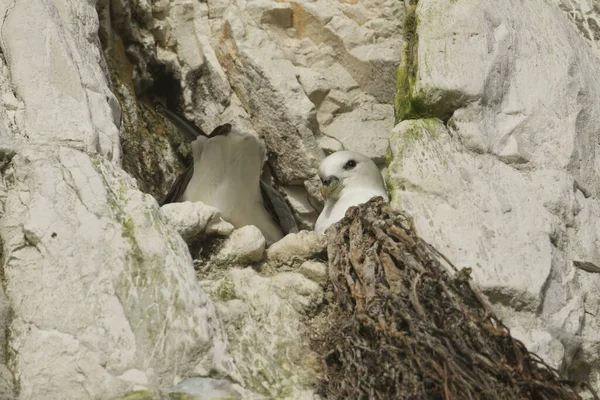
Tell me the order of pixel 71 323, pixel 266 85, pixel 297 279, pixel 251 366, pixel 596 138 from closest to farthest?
1. pixel 71 323
2. pixel 251 366
3. pixel 297 279
4. pixel 596 138
5. pixel 266 85

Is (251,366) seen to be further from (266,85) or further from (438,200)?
(266,85)

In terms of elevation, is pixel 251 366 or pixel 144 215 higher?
pixel 144 215

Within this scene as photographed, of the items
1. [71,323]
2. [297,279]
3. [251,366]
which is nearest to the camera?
[71,323]

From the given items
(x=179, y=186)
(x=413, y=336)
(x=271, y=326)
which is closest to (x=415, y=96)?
(x=179, y=186)

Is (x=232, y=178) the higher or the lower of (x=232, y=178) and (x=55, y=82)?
the lower

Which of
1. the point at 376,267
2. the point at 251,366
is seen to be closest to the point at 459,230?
the point at 376,267

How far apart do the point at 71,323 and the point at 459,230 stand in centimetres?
159

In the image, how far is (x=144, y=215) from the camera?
3.40 m

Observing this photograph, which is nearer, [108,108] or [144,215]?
[144,215]

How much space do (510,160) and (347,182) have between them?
77cm

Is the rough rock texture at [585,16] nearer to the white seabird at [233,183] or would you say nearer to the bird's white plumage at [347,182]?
the bird's white plumage at [347,182]

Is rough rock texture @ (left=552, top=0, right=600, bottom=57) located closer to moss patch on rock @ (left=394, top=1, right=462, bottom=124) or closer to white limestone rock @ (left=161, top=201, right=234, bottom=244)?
moss patch on rock @ (left=394, top=1, right=462, bottom=124)

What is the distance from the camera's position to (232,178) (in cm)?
463

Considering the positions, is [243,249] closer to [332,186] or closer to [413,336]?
[332,186]
